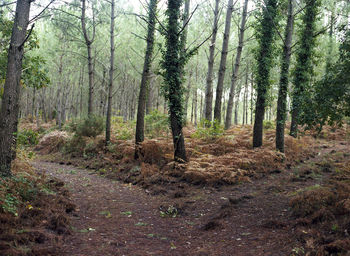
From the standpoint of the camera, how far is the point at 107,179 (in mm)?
10391

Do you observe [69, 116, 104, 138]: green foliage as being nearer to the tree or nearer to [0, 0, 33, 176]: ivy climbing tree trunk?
the tree

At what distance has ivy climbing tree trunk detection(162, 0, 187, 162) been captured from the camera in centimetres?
943

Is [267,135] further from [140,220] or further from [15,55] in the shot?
[15,55]

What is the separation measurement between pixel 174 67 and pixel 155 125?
5.20m

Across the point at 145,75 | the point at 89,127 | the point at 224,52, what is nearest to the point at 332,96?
the point at 145,75

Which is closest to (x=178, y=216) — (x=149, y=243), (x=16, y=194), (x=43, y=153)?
(x=149, y=243)

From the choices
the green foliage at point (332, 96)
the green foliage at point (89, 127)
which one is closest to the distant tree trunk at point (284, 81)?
the green foliage at point (332, 96)

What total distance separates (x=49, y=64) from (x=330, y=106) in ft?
85.5

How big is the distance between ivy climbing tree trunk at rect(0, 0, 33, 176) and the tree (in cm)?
913

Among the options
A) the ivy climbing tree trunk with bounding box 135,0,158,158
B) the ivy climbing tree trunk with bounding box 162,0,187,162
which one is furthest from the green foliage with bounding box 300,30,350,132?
the ivy climbing tree trunk with bounding box 135,0,158,158

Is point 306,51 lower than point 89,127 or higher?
higher

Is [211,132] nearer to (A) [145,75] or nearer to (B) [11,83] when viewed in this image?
(A) [145,75]

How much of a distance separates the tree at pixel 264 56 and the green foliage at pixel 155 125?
470 centimetres

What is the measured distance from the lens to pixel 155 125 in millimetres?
14094
